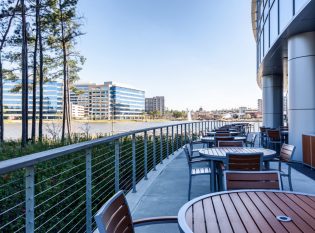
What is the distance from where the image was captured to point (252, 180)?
233 cm

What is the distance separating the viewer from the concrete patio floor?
3648 mm

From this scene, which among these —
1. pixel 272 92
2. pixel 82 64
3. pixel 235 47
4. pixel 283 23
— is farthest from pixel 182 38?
pixel 283 23

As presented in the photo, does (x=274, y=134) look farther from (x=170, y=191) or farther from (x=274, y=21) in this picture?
(x=170, y=191)

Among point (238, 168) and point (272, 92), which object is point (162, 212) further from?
point (272, 92)

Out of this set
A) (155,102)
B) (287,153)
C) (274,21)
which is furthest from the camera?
(155,102)

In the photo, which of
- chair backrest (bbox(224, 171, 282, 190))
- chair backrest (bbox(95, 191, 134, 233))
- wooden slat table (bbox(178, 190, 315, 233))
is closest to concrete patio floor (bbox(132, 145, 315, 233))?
chair backrest (bbox(224, 171, 282, 190))

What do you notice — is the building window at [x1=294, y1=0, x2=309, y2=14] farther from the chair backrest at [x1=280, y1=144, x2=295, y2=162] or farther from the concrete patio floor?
the concrete patio floor

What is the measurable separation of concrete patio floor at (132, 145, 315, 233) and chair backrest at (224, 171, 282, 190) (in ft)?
3.73

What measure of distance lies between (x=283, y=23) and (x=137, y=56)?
169 feet

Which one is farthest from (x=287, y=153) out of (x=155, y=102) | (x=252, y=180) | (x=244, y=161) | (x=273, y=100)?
(x=155, y=102)

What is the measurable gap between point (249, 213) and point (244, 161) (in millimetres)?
1903

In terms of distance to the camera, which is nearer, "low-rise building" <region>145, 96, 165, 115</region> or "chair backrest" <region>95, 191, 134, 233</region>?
"chair backrest" <region>95, 191, 134, 233</region>

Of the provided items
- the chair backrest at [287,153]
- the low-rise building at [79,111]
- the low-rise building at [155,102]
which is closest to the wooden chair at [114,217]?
the chair backrest at [287,153]

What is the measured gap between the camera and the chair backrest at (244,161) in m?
3.54
